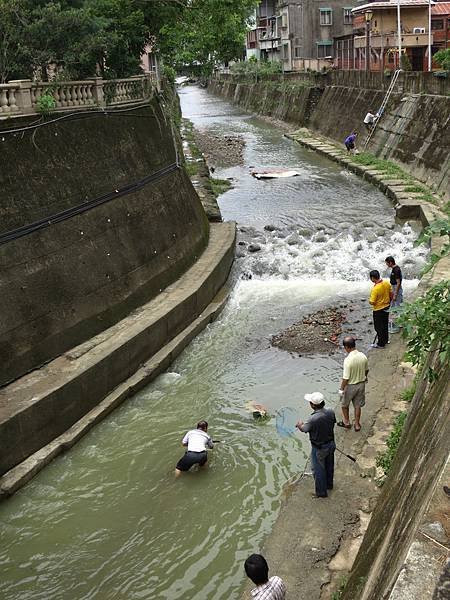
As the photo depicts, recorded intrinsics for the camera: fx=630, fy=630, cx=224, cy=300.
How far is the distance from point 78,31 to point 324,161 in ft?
65.4

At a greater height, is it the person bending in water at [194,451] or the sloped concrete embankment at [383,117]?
the sloped concrete embankment at [383,117]

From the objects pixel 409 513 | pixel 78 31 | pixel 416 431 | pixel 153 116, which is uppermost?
pixel 78 31

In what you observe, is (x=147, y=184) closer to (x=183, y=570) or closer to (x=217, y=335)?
(x=217, y=335)

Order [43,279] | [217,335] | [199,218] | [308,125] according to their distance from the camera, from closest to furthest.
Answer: [43,279] → [217,335] → [199,218] → [308,125]

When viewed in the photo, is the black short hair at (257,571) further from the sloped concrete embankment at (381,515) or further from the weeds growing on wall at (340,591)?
the weeds growing on wall at (340,591)

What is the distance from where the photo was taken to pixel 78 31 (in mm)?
15664

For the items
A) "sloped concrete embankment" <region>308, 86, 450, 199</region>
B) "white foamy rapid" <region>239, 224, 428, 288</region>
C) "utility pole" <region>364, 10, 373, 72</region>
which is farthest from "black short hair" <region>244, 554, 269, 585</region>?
"utility pole" <region>364, 10, 373, 72</region>

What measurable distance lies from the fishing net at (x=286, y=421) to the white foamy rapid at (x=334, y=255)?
267 inches

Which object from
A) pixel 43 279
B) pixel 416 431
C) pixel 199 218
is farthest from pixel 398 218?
pixel 416 431

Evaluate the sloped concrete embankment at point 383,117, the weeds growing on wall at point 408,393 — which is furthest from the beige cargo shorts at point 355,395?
the sloped concrete embankment at point 383,117

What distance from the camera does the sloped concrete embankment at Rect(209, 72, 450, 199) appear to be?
2470 cm

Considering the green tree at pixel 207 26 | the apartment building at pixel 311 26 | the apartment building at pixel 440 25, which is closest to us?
the green tree at pixel 207 26

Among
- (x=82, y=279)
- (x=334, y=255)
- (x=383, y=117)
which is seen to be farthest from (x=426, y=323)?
(x=383, y=117)

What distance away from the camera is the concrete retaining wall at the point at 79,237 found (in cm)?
1070
